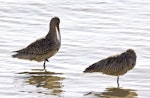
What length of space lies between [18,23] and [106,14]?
3266 mm

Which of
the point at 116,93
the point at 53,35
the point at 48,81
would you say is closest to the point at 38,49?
the point at 53,35

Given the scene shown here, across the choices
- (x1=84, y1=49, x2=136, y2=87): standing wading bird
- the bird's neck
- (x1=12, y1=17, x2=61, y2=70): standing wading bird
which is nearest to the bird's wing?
(x1=12, y1=17, x2=61, y2=70): standing wading bird

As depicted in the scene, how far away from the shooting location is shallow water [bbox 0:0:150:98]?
46.6ft

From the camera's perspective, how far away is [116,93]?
14.2 metres

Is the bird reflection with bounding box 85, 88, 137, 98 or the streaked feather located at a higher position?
the streaked feather

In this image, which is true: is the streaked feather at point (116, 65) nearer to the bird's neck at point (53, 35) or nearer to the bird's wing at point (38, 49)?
the bird's wing at point (38, 49)

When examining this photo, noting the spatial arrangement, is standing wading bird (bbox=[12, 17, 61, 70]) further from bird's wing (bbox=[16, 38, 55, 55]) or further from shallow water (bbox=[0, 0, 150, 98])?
shallow water (bbox=[0, 0, 150, 98])

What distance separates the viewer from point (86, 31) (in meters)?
Result: 19.9

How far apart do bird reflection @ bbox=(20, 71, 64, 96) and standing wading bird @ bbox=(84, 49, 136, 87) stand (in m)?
0.84

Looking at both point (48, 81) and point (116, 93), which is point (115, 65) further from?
point (48, 81)

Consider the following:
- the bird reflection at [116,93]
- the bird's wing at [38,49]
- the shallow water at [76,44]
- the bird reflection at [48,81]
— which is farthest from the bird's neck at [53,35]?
the bird reflection at [116,93]

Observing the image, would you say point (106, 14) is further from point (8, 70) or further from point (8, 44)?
point (8, 70)

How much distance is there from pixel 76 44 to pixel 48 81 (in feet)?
10.8

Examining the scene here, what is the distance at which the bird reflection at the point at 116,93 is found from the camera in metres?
13.9
